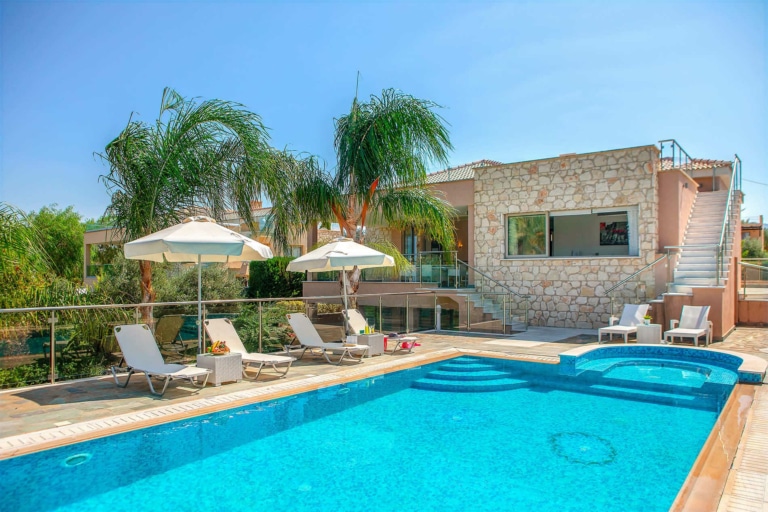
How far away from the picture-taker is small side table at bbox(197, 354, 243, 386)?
764cm

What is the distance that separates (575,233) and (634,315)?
842 cm

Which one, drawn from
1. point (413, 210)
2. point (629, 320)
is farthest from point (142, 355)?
point (629, 320)

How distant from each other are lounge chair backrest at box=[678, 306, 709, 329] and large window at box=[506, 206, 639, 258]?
3183 mm

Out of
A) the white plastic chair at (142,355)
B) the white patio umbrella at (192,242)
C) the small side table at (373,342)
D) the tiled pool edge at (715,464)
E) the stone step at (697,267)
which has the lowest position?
the tiled pool edge at (715,464)

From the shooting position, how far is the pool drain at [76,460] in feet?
15.8

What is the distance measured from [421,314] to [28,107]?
12.5m

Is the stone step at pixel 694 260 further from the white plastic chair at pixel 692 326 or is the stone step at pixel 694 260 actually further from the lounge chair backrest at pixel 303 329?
the lounge chair backrest at pixel 303 329

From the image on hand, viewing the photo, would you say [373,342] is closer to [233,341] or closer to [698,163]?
[233,341]

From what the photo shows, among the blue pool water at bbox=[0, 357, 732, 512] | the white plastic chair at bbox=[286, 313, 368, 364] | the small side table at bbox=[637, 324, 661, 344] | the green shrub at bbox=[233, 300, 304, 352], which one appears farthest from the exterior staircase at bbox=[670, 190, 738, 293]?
the green shrub at bbox=[233, 300, 304, 352]

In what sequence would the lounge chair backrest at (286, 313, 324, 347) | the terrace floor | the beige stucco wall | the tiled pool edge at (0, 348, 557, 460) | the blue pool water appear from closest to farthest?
the blue pool water < the terrace floor < the tiled pool edge at (0, 348, 557, 460) < the lounge chair backrest at (286, 313, 324, 347) < the beige stucco wall

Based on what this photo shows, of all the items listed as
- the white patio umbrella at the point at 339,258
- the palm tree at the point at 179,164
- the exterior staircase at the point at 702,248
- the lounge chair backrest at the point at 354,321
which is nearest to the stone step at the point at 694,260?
the exterior staircase at the point at 702,248

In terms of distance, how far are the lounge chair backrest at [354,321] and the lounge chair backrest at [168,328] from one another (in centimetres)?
320

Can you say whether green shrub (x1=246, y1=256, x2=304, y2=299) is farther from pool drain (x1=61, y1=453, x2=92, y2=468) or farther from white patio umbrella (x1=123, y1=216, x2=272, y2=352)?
pool drain (x1=61, y1=453, x2=92, y2=468)

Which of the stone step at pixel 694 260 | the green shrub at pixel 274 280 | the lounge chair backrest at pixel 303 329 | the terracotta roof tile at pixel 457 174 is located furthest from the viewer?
the green shrub at pixel 274 280
